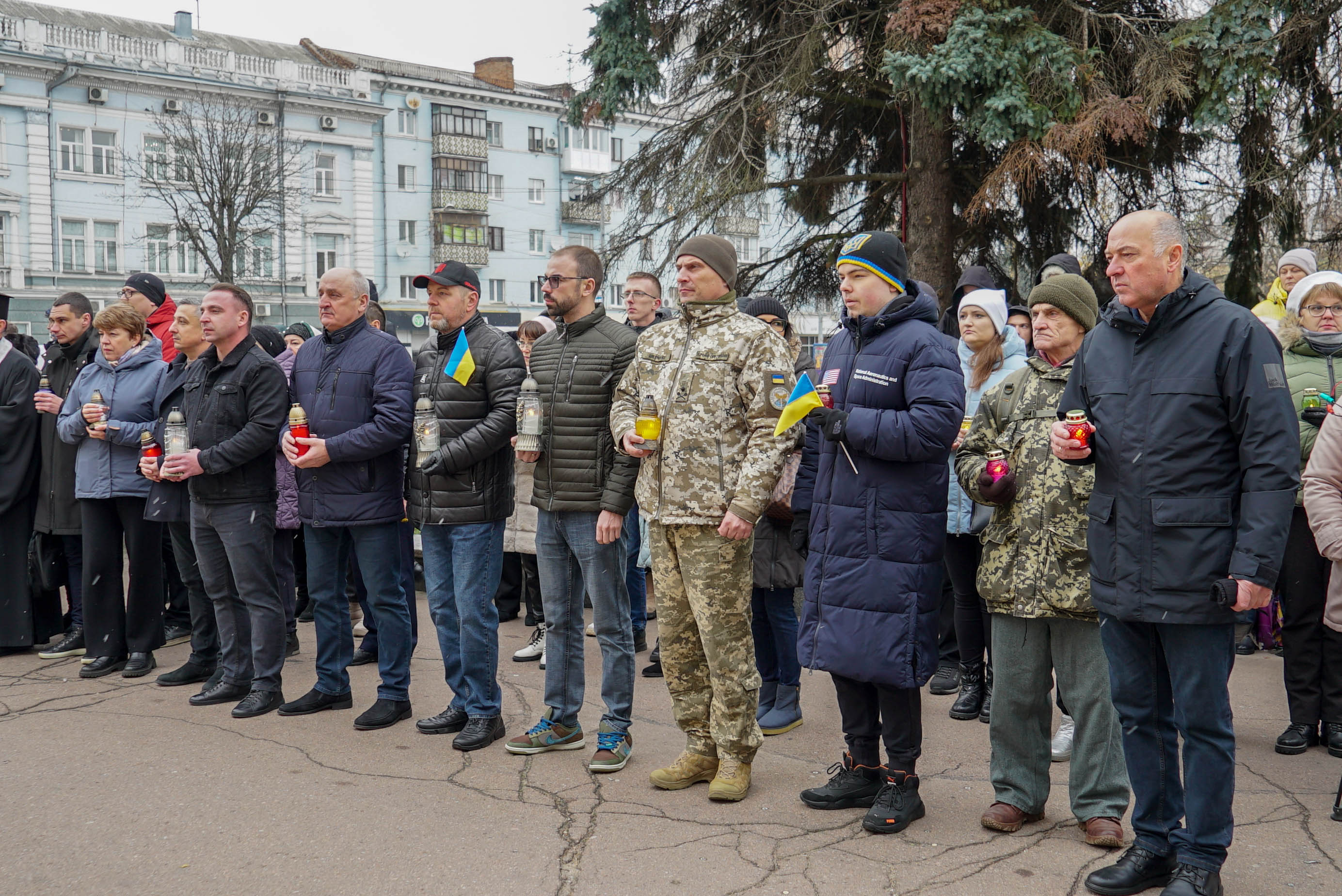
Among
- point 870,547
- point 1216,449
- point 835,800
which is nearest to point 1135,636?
point 1216,449

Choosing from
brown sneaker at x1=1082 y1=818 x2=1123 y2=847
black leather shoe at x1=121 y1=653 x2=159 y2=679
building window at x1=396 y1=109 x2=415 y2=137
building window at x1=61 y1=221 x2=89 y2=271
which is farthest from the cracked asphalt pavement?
building window at x1=396 y1=109 x2=415 y2=137

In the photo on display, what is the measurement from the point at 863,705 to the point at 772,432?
44.6 inches

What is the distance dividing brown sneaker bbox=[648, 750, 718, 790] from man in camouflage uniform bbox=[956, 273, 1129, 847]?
45.7 inches

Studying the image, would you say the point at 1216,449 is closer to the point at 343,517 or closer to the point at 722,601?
the point at 722,601

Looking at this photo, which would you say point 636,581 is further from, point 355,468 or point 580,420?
point 580,420

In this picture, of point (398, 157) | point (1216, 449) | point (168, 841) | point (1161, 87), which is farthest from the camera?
point (398, 157)

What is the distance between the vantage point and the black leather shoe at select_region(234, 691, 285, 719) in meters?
5.74

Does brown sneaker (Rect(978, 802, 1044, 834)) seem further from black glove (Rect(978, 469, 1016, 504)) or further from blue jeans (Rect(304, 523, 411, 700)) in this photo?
blue jeans (Rect(304, 523, 411, 700))

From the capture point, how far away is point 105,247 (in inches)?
1529

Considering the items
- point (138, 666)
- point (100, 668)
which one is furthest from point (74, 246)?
point (138, 666)

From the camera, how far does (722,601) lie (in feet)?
14.8

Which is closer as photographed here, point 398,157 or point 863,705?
point 863,705

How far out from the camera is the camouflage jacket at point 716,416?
443cm

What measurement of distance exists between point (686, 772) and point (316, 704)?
2.28 m
